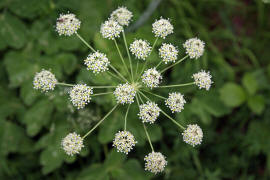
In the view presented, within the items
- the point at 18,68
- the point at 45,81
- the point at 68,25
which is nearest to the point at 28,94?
the point at 18,68

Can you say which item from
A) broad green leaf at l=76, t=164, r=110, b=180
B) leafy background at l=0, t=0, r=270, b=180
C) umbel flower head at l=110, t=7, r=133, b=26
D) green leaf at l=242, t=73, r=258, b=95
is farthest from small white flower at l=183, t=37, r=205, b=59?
broad green leaf at l=76, t=164, r=110, b=180

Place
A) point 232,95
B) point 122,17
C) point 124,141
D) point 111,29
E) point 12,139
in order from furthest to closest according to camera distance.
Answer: point 232,95, point 12,139, point 122,17, point 111,29, point 124,141

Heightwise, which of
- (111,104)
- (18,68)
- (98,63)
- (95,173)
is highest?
(98,63)

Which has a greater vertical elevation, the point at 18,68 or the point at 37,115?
the point at 18,68

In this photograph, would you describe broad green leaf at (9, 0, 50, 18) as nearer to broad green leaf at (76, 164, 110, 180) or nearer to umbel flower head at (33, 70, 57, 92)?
umbel flower head at (33, 70, 57, 92)

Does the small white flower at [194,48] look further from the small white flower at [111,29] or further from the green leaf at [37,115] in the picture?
the green leaf at [37,115]

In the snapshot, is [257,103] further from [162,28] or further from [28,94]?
[28,94]

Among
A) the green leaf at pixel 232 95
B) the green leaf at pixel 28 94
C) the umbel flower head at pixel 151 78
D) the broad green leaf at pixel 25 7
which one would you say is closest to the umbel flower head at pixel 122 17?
the umbel flower head at pixel 151 78

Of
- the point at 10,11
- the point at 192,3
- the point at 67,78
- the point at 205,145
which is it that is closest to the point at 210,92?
the point at 205,145
